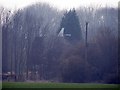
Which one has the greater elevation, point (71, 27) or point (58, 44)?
point (71, 27)

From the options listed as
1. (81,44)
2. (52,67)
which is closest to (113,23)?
(81,44)

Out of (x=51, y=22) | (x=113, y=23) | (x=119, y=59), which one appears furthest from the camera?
(x=51, y=22)

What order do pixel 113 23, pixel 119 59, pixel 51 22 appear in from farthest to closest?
pixel 51 22 < pixel 113 23 < pixel 119 59

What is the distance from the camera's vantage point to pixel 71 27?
8.34 metres

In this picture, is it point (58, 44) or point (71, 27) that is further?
point (71, 27)

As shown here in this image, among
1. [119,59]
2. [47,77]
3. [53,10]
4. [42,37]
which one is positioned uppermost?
[53,10]

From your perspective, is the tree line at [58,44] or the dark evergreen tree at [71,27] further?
the dark evergreen tree at [71,27]

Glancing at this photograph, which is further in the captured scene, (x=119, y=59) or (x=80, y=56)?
(x=80, y=56)

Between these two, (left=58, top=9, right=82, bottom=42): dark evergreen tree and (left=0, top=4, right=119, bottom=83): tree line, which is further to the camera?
(left=58, top=9, right=82, bottom=42): dark evergreen tree

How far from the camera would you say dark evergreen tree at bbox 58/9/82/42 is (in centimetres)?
794

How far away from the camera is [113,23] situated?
7.43 meters

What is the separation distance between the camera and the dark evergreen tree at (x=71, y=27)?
7942mm

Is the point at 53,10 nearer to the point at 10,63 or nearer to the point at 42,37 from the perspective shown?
the point at 42,37

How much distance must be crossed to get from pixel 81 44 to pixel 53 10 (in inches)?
55.6
